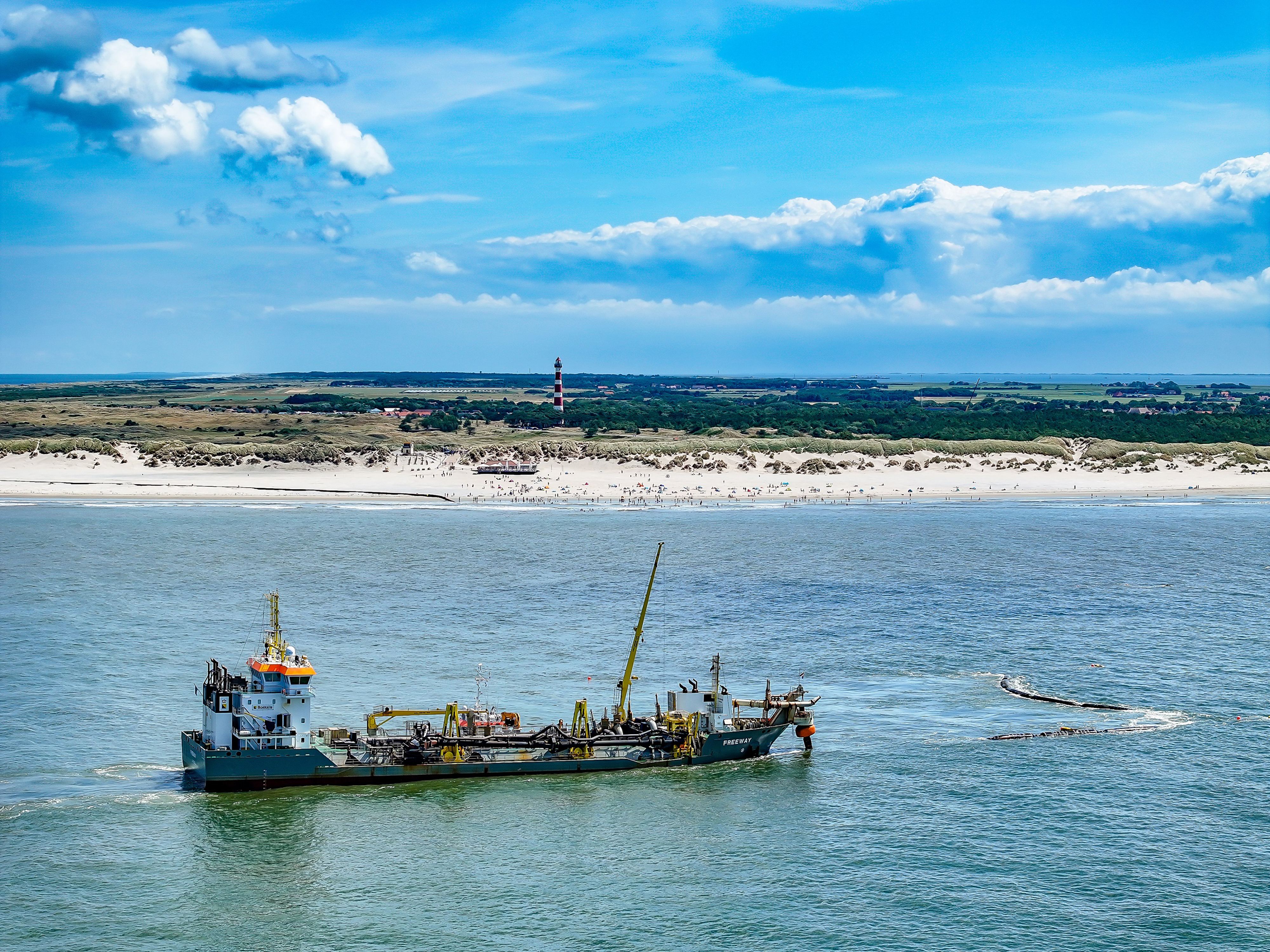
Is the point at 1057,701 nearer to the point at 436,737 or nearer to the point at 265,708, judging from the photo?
the point at 436,737

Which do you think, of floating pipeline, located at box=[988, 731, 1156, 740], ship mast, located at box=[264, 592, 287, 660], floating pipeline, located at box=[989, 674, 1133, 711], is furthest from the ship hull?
floating pipeline, located at box=[989, 674, 1133, 711]

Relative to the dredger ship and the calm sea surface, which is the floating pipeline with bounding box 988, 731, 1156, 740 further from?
the dredger ship

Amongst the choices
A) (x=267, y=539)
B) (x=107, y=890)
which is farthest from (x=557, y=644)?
(x=267, y=539)

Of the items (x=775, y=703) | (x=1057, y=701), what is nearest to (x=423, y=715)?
(x=775, y=703)

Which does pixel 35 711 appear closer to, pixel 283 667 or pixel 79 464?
pixel 283 667

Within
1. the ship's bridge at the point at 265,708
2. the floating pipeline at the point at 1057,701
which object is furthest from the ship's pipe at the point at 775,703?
the ship's bridge at the point at 265,708
